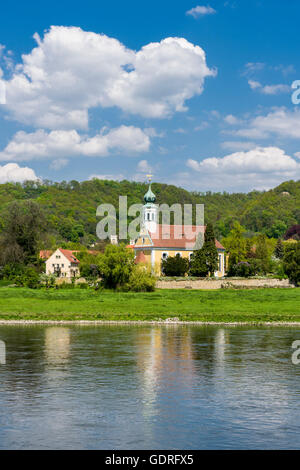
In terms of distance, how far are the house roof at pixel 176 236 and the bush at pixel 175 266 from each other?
300 inches

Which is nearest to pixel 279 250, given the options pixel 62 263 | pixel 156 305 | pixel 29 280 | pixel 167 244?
pixel 167 244

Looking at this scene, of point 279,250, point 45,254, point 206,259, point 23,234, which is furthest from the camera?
point 279,250

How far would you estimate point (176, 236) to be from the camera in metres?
94.3

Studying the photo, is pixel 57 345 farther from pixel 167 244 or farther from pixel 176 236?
pixel 176 236

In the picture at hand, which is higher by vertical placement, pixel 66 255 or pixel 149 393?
pixel 66 255

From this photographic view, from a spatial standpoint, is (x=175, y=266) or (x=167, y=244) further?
(x=167, y=244)

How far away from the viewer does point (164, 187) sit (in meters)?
195

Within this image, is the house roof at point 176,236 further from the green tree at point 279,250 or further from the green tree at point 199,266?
the green tree at point 279,250

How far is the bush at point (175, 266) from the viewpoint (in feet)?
270

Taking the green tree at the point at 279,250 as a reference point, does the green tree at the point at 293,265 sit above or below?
below

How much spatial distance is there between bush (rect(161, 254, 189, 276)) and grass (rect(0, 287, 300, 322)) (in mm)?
15249

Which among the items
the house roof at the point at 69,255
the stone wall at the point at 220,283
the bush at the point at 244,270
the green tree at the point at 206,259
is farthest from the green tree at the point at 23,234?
the bush at the point at 244,270

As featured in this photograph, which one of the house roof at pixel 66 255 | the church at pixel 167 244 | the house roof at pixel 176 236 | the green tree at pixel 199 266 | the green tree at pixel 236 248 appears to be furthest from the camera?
the house roof at pixel 66 255

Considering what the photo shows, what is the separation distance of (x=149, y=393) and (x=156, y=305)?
35287 millimetres
